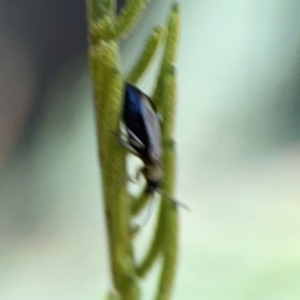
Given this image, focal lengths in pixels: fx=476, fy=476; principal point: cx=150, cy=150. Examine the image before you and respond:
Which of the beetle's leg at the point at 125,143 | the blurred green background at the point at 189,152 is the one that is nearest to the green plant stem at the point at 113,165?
the beetle's leg at the point at 125,143

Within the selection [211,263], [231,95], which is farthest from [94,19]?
[211,263]

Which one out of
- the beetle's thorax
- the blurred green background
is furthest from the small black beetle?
the blurred green background

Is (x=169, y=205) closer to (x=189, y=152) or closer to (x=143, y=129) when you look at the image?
(x=143, y=129)

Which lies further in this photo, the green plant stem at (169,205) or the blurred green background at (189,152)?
the blurred green background at (189,152)

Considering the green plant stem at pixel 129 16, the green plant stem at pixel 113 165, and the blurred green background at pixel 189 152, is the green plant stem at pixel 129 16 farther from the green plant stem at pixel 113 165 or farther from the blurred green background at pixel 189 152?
the blurred green background at pixel 189 152

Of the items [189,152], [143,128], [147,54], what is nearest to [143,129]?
[143,128]

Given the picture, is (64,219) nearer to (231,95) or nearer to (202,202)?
(202,202)

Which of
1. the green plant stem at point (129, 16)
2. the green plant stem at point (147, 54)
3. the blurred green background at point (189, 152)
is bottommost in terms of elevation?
the blurred green background at point (189, 152)

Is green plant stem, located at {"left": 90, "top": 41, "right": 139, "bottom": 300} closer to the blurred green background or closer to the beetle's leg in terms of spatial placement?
the beetle's leg
